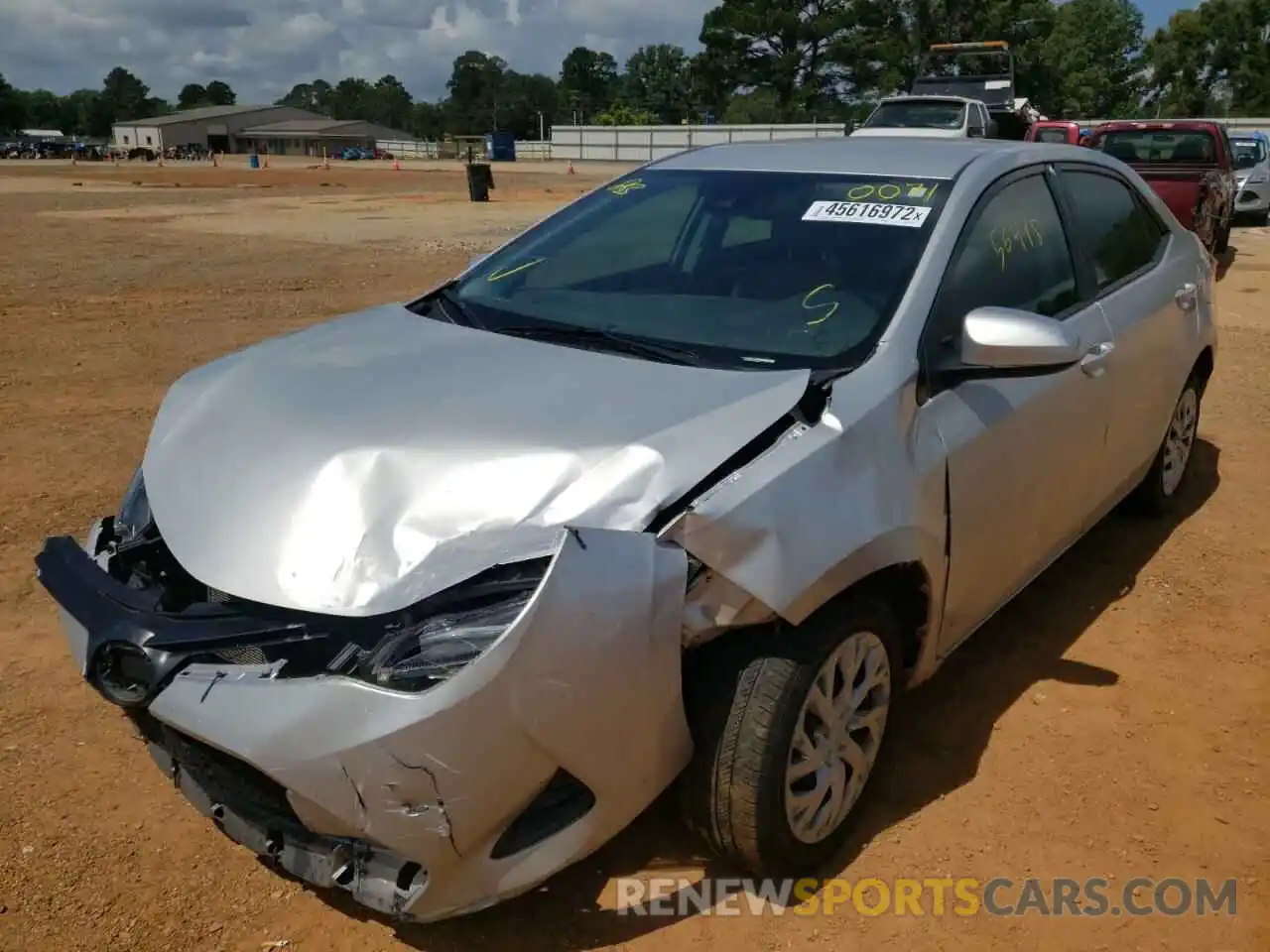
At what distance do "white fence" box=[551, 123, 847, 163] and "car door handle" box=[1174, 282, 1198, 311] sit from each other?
53390mm

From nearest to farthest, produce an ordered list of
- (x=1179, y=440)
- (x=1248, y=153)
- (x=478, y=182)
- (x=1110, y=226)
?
(x=1110, y=226) → (x=1179, y=440) → (x=1248, y=153) → (x=478, y=182)

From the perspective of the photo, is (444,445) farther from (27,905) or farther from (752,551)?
(27,905)

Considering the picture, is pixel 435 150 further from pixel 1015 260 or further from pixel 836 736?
pixel 836 736

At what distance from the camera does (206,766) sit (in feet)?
7.56

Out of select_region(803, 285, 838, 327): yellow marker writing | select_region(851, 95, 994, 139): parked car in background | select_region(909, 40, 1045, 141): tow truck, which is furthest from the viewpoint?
select_region(909, 40, 1045, 141): tow truck

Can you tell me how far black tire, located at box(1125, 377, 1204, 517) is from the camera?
4.67 meters

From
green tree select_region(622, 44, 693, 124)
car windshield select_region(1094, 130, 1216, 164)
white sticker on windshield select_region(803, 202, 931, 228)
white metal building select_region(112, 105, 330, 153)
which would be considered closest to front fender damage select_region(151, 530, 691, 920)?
white sticker on windshield select_region(803, 202, 931, 228)

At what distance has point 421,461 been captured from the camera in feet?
7.64

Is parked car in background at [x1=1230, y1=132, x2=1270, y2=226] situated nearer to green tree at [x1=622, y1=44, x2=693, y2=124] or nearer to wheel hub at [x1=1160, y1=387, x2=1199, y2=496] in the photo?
wheel hub at [x1=1160, y1=387, x2=1199, y2=496]

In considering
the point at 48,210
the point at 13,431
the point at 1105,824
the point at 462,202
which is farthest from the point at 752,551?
the point at 48,210

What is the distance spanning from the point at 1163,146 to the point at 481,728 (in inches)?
558

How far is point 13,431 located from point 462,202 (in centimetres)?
2083

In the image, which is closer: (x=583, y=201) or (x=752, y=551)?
(x=752, y=551)

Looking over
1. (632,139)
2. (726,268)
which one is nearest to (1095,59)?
Answer: (632,139)
